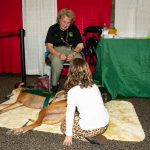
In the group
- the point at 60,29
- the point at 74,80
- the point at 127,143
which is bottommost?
the point at 127,143

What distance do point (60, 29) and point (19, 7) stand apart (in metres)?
1.54

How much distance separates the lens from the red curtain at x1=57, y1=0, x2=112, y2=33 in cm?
494

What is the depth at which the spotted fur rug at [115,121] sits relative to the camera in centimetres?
258

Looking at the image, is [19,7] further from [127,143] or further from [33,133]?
[127,143]

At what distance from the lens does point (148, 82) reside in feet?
12.1

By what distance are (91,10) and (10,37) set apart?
1.75m

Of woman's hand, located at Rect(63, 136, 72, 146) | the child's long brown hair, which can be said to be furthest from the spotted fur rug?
the child's long brown hair

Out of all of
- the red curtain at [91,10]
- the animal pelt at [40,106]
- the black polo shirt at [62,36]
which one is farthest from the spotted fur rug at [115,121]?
the red curtain at [91,10]

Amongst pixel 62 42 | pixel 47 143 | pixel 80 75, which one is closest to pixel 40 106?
pixel 47 143

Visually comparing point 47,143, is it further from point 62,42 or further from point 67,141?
point 62,42

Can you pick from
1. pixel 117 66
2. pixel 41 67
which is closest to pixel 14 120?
pixel 117 66

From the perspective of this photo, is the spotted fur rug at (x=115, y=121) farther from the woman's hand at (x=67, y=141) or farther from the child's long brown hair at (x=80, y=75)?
the child's long brown hair at (x=80, y=75)

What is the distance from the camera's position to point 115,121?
115 inches

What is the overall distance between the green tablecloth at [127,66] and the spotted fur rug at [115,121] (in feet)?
0.97
